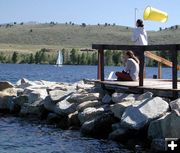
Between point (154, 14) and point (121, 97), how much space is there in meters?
4.86

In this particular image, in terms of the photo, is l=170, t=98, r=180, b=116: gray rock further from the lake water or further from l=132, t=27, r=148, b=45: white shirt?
l=132, t=27, r=148, b=45: white shirt

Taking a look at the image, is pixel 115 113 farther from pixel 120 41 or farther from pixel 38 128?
pixel 120 41

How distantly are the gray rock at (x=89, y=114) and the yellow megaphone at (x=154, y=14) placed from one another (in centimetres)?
515

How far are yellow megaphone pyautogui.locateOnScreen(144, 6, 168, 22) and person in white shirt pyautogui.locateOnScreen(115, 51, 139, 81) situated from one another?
2.18 metres

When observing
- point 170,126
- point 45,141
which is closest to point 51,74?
point 45,141

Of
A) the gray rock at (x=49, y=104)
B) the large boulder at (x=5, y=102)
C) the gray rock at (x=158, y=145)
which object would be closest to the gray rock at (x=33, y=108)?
the gray rock at (x=49, y=104)

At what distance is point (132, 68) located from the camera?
20875 millimetres

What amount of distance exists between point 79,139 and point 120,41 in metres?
182

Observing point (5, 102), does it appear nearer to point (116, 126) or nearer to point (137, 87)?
point (137, 87)

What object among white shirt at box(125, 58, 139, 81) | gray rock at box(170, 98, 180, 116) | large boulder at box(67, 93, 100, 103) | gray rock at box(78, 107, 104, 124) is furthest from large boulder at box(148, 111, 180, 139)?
large boulder at box(67, 93, 100, 103)

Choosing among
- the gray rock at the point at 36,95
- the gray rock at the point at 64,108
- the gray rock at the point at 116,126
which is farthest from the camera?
the gray rock at the point at 36,95

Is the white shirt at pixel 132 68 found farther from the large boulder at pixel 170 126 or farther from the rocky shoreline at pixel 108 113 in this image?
the large boulder at pixel 170 126

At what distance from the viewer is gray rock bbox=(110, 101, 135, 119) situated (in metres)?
17.8

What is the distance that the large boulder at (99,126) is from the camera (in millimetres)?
18219
